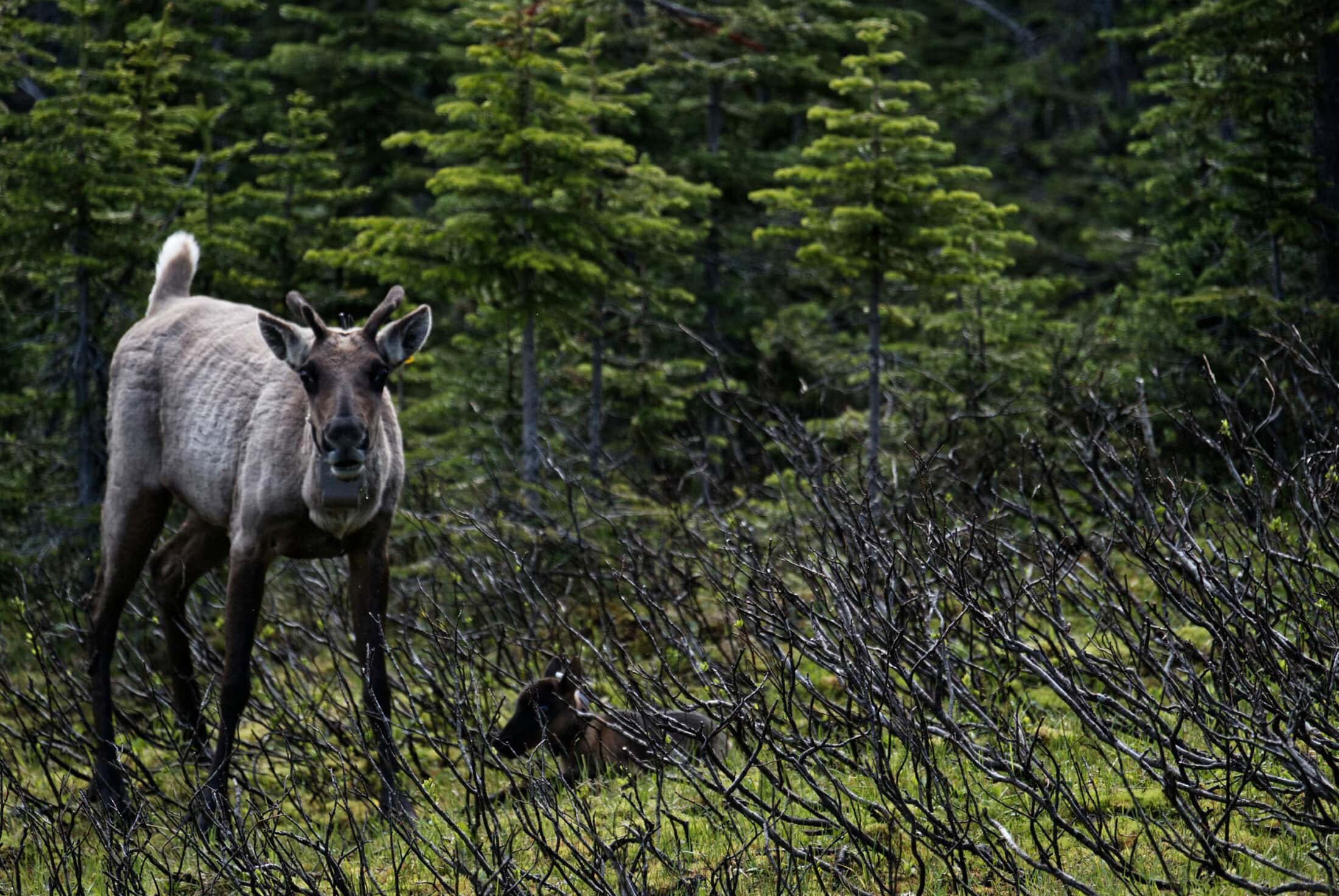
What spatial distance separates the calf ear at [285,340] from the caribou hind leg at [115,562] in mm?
1756

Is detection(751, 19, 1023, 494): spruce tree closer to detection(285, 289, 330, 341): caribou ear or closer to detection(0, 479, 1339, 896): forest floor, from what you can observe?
detection(0, 479, 1339, 896): forest floor

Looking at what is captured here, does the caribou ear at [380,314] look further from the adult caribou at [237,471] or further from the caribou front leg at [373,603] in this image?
the caribou front leg at [373,603]

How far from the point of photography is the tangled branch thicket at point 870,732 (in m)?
4.59

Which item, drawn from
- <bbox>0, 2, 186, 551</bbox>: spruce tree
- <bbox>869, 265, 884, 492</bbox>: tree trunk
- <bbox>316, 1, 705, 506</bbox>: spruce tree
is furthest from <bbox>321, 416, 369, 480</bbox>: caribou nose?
<bbox>0, 2, 186, 551</bbox>: spruce tree

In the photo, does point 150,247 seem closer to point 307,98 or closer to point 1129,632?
point 307,98

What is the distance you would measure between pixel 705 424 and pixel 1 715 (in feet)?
35.0

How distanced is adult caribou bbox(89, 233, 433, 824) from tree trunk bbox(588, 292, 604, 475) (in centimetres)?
488

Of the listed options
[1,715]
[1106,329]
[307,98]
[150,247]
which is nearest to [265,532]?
[1,715]

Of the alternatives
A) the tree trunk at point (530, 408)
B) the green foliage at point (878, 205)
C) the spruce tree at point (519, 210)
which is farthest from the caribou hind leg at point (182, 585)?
the green foliage at point (878, 205)

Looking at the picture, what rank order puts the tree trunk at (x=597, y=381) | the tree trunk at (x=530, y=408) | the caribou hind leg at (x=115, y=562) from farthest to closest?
the tree trunk at (x=597, y=381) → the tree trunk at (x=530, y=408) → the caribou hind leg at (x=115, y=562)

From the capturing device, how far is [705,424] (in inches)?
715

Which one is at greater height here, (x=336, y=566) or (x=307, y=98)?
(x=307, y=98)

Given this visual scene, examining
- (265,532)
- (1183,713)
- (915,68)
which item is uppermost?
(1183,713)

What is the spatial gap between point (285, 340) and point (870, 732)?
11.0ft
